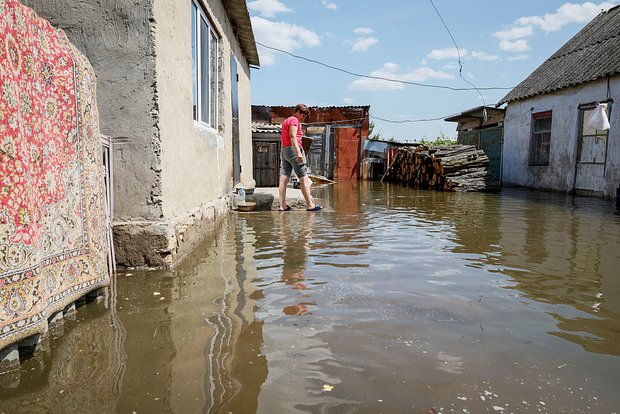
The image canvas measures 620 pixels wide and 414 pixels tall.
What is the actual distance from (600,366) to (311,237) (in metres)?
3.39

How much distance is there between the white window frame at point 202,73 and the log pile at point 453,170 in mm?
8522

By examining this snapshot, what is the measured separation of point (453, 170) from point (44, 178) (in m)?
12.4

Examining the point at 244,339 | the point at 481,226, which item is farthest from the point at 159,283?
the point at 481,226

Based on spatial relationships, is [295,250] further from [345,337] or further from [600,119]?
[600,119]

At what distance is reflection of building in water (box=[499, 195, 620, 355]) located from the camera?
245cm

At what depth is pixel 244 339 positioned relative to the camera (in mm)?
2252

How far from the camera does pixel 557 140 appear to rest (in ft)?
43.0

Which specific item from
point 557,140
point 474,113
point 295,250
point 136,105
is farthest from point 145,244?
point 474,113

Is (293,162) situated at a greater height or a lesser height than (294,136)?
lesser

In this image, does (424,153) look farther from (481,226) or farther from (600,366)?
(600,366)

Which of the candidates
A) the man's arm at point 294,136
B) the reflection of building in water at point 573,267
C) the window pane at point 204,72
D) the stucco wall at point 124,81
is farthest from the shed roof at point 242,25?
the reflection of building in water at point 573,267

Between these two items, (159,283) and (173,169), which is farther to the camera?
(173,169)

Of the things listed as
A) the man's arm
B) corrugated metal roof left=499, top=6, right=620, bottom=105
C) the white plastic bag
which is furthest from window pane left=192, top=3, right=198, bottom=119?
corrugated metal roof left=499, top=6, right=620, bottom=105

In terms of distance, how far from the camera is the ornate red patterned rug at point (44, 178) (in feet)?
6.17
